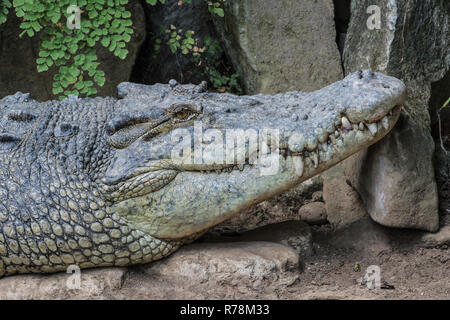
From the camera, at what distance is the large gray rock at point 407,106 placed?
11.8 feet

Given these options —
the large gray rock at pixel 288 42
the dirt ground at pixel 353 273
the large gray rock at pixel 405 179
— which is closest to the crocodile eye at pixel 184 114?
the dirt ground at pixel 353 273

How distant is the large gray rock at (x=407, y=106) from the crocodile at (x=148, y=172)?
49 cm

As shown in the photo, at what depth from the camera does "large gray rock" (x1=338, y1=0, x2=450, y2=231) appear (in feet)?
11.8

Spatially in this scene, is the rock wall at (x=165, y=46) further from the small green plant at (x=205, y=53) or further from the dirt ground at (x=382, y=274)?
the dirt ground at (x=382, y=274)

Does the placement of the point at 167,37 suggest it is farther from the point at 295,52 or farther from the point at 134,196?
the point at 134,196

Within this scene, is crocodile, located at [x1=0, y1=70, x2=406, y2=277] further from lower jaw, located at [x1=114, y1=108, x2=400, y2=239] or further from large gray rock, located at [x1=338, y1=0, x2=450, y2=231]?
large gray rock, located at [x1=338, y1=0, x2=450, y2=231]

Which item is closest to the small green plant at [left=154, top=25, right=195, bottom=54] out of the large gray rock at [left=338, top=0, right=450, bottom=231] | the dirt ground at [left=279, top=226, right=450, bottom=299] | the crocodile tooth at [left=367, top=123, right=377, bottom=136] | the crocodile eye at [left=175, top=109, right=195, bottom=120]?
the large gray rock at [left=338, top=0, right=450, bottom=231]

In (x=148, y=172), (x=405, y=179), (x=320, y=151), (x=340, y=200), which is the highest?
(x=320, y=151)

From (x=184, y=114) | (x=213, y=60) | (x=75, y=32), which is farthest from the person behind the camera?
(x=213, y=60)

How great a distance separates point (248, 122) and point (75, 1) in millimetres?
1966

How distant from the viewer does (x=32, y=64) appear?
5059mm

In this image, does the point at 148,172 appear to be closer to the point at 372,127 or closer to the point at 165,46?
the point at 372,127

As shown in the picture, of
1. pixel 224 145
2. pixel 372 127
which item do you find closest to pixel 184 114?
pixel 224 145

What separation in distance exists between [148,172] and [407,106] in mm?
1688
